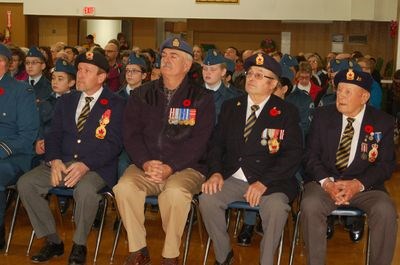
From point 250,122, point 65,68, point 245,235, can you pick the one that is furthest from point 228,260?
point 65,68

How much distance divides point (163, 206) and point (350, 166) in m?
1.38

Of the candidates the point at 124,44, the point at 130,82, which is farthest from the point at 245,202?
the point at 124,44

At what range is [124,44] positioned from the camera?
14.5 m

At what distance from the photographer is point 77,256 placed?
4633mm

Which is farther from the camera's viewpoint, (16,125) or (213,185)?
(16,125)

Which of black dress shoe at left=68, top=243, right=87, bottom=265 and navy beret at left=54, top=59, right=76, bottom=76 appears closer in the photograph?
black dress shoe at left=68, top=243, right=87, bottom=265

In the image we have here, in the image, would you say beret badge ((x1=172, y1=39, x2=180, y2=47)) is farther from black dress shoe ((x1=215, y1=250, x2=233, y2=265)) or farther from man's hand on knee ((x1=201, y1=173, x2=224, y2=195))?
black dress shoe ((x1=215, y1=250, x2=233, y2=265))

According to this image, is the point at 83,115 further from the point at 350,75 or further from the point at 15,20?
the point at 15,20

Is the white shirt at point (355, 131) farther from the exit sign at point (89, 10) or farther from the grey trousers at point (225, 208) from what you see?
the exit sign at point (89, 10)

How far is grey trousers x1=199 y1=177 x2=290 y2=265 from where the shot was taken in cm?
425

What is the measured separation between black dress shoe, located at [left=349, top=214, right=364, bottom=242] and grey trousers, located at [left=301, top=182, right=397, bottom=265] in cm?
123

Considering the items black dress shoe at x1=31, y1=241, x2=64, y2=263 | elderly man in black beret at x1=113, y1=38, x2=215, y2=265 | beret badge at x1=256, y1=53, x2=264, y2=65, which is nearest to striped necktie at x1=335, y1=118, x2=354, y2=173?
beret badge at x1=256, y1=53, x2=264, y2=65

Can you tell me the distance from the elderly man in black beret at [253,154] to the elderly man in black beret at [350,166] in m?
0.16

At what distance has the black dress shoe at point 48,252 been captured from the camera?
4.74 meters
